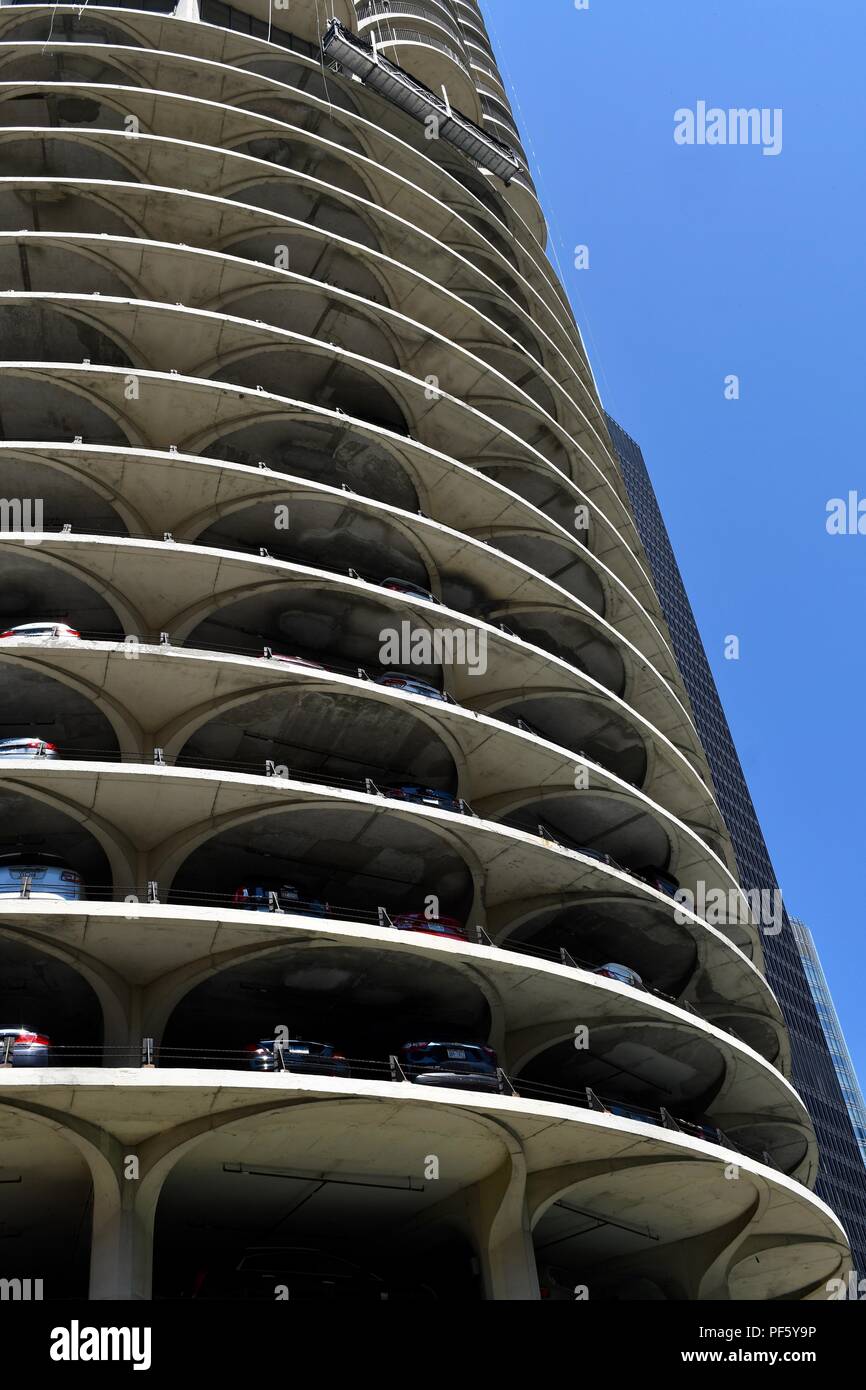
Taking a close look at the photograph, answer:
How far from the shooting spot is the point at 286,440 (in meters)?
23.4

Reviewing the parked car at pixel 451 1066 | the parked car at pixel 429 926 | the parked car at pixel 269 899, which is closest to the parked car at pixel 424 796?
the parked car at pixel 429 926

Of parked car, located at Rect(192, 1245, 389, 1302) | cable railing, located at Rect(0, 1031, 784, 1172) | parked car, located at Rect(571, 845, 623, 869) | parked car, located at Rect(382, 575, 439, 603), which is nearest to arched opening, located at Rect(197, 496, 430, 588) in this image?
parked car, located at Rect(382, 575, 439, 603)

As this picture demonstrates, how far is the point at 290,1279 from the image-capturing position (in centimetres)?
1628

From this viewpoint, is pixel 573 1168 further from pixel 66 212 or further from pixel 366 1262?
pixel 66 212

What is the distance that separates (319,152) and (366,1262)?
25396mm

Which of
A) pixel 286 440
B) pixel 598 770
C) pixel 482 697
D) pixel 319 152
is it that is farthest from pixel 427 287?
pixel 598 770

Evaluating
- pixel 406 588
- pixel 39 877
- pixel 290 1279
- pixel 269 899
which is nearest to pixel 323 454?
pixel 406 588

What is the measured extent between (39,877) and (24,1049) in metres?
2.50

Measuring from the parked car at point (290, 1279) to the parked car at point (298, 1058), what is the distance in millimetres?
2712

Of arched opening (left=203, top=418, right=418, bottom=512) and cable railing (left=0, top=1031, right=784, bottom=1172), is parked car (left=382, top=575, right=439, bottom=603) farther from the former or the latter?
cable railing (left=0, top=1031, right=784, bottom=1172)

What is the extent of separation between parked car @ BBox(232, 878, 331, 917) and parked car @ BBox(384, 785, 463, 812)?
223 cm

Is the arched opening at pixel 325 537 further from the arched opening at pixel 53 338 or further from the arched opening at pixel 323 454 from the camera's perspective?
the arched opening at pixel 53 338

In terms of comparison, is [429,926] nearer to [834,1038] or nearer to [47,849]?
[47,849]

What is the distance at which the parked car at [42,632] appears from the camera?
16.6 m
